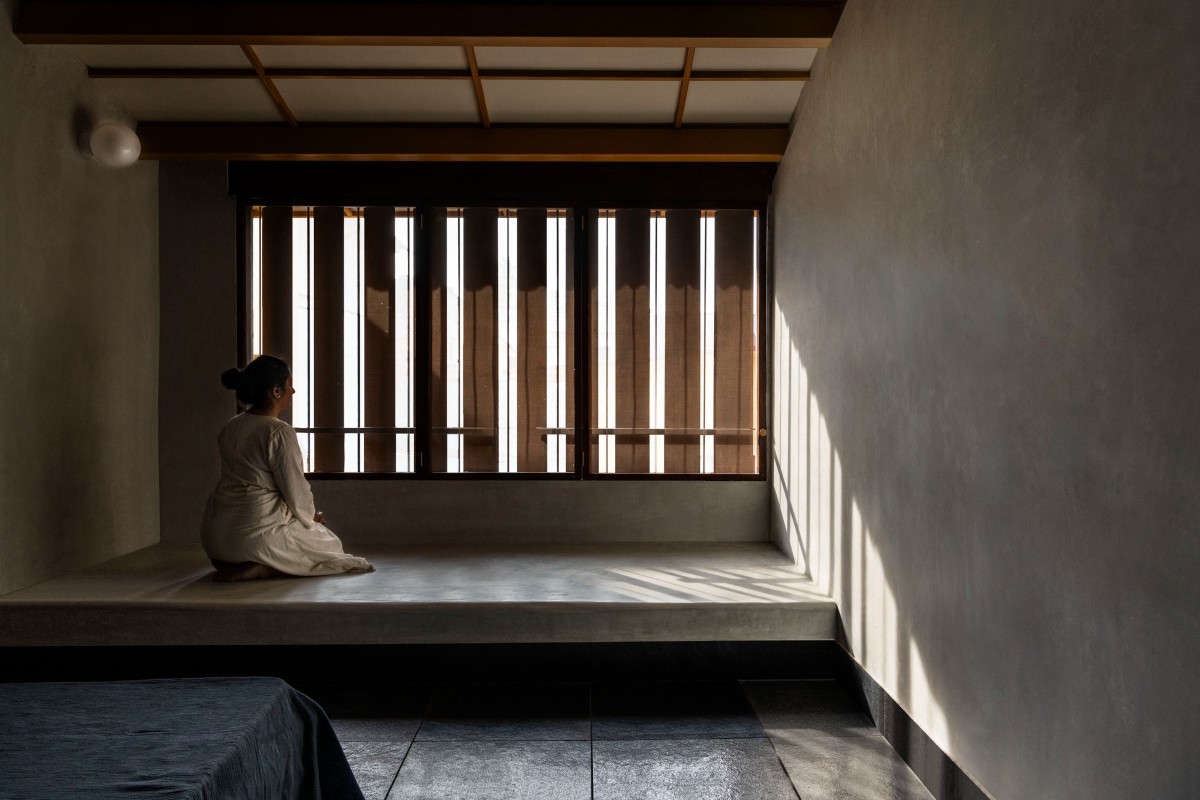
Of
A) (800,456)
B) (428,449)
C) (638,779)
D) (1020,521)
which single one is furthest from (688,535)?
(1020,521)

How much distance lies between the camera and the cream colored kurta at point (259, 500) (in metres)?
4.42

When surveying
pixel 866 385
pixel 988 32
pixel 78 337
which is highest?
pixel 988 32

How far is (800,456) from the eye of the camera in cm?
483

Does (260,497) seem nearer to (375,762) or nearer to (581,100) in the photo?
(375,762)

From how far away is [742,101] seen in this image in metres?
4.97

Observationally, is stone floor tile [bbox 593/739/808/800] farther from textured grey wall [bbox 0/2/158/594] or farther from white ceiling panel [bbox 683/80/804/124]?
white ceiling panel [bbox 683/80/804/124]

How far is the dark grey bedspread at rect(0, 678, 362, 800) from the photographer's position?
1644 millimetres

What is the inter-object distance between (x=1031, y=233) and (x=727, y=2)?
2.38 m

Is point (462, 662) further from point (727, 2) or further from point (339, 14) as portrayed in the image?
point (727, 2)

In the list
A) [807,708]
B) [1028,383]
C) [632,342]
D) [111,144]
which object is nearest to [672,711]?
[807,708]

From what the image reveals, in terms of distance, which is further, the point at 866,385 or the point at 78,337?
the point at 78,337

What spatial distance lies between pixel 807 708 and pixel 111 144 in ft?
14.2

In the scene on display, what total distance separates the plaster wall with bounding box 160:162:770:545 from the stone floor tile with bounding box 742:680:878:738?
5.50 ft

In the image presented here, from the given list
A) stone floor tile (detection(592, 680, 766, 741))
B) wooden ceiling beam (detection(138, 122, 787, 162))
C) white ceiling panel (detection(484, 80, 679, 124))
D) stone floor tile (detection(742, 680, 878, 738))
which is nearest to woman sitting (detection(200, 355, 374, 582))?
wooden ceiling beam (detection(138, 122, 787, 162))
